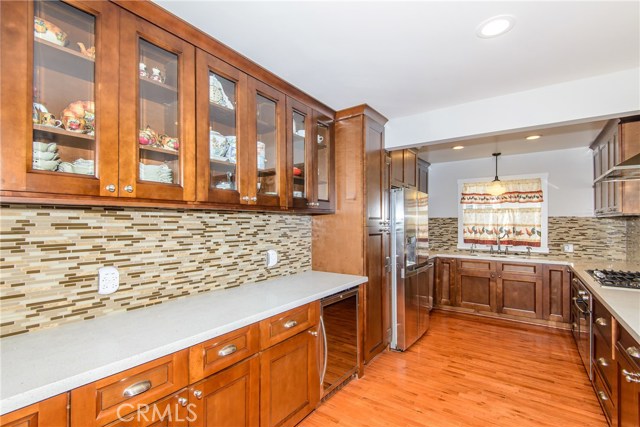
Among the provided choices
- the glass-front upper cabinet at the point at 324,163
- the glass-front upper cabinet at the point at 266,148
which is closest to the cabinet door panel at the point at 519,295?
the glass-front upper cabinet at the point at 324,163

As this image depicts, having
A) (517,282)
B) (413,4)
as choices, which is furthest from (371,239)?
(517,282)

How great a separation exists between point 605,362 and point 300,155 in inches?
97.8

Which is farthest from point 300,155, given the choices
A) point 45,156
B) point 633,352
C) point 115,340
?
point 633,352

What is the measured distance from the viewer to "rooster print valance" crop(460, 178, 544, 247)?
4.27m

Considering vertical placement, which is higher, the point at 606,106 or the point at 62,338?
the point at 606,106

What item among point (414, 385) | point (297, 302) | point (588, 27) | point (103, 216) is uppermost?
point (588, 27)

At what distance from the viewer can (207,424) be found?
4.33 feet

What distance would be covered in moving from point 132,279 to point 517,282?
435 centimetres

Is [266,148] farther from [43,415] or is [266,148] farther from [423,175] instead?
[423,175]

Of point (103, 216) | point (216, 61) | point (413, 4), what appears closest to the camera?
point (413, 4)

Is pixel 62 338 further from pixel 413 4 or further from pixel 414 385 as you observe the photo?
pixel 414 385

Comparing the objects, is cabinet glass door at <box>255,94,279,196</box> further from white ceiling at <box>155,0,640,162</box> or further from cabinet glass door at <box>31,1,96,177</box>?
cabinet glass door at <box>31,1,96,177</box>

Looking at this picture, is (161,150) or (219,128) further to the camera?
(219,128)

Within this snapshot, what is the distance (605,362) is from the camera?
194cm
